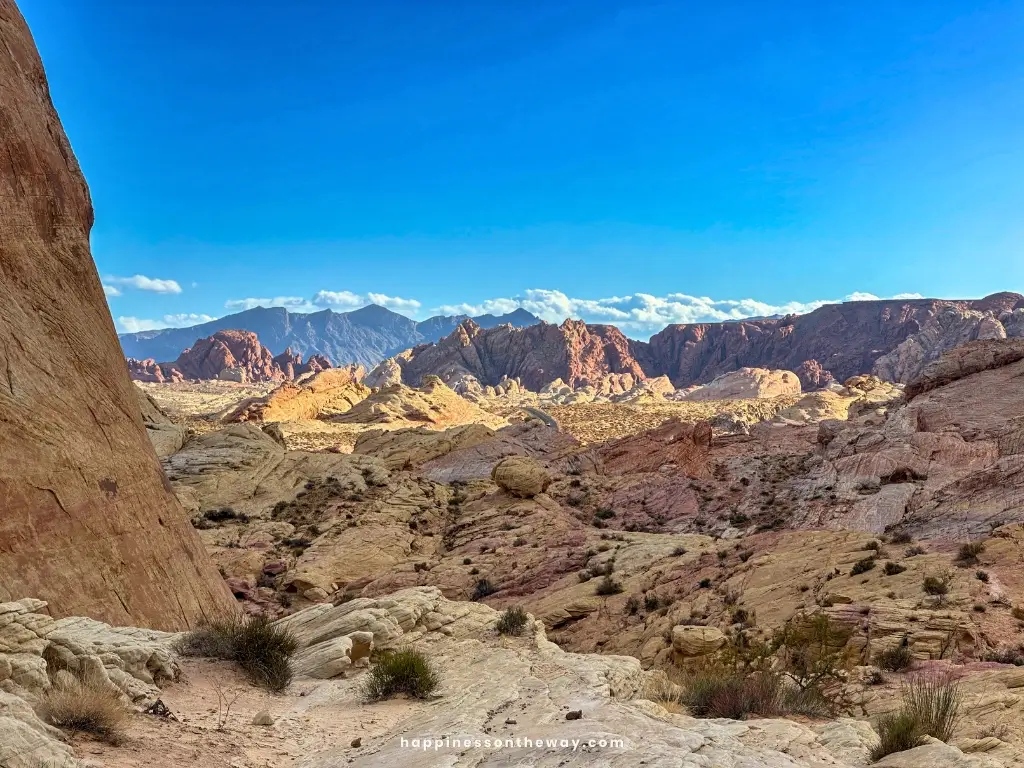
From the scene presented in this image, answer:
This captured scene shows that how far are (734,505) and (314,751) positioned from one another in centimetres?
2604

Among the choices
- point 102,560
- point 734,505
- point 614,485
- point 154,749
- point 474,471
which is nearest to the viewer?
point 154,749

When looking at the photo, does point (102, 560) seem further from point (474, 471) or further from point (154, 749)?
point (474, 471)

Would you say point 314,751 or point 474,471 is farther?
point 474,471

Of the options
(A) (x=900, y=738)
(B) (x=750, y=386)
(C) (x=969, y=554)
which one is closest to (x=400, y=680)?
(A) (x=900, y=738)

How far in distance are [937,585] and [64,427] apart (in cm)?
1554

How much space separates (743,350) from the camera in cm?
19550

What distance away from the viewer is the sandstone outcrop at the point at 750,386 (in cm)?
12914

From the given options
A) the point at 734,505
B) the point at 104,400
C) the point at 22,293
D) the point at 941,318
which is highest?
the point at 941,318

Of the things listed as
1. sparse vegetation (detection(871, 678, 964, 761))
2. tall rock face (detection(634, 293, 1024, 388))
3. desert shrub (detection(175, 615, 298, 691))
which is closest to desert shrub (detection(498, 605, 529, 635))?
desert shrub (detection(175, 615, 298, 691))

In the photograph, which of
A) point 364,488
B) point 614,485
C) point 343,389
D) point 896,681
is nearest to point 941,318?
point 343,389

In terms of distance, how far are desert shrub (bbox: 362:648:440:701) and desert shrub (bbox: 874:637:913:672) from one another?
6685 mm

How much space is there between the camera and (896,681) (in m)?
→ 9.14

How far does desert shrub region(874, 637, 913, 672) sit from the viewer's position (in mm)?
9711

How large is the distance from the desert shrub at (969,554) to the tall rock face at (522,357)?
15227cm
